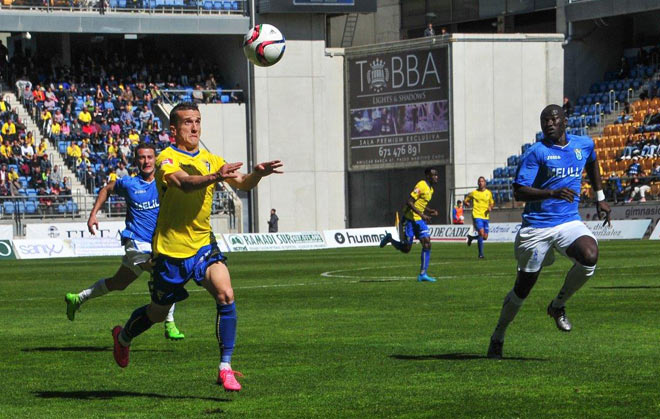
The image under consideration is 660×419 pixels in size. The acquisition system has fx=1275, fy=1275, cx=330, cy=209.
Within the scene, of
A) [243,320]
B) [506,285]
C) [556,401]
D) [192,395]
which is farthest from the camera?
[506,285]

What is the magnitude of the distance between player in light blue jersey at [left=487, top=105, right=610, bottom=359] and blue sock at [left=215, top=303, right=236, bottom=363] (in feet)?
10.6

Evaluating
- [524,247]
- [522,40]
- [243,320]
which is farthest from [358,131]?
[524,247]

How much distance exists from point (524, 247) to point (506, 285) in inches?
471

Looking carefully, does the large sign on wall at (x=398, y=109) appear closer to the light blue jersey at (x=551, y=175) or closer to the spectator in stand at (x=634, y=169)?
the spectator in stand at (x=634, y=169)

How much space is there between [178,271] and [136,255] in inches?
198

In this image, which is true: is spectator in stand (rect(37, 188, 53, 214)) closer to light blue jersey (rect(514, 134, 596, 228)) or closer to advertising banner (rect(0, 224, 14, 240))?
advertising banner (rect(0, 224, 14, 240))

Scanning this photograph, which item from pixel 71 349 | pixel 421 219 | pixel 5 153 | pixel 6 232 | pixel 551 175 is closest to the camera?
pixel 551 175

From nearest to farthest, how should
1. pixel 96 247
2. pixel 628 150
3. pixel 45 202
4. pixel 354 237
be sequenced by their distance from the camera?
pixel 96 247, pixel 628 150, pixel 45 202, pixel 354 237

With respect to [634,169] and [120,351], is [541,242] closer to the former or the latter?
[120,351]

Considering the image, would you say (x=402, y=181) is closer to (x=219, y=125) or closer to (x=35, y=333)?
(x=219, y=125)

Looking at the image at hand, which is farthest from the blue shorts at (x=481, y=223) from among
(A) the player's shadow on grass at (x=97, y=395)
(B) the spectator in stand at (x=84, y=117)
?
(B) the spectator in stand at (x=84, y=117)

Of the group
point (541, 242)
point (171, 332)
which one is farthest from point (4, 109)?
point (541, 242)

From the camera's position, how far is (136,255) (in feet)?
49.5

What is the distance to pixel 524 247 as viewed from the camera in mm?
11961
